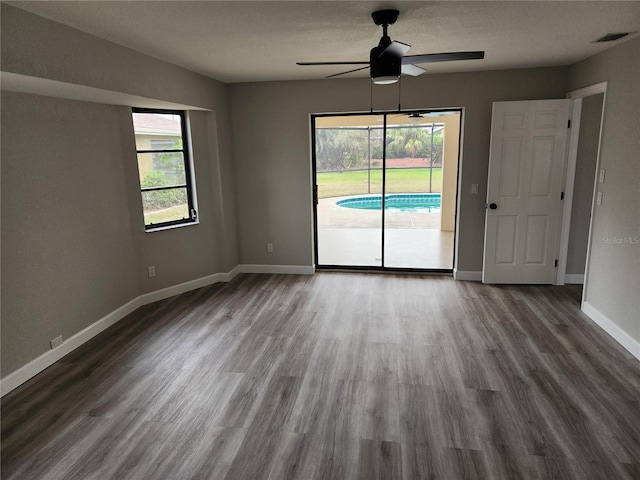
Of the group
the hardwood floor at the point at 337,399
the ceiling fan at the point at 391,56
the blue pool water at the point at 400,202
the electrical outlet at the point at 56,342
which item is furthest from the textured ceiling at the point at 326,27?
the blue pool water at the point at 400,202

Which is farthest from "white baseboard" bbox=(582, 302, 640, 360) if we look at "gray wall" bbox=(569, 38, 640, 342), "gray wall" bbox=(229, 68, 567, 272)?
"gray wall" bbox=(229, 68, 567, 272)

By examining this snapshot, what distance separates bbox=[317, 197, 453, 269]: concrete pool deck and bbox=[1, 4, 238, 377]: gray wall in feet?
7.97

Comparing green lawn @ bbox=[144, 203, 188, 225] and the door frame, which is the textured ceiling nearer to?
the door frame

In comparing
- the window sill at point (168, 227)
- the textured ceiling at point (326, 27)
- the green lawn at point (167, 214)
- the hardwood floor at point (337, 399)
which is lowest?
the hardwood floor at point (337, 399)

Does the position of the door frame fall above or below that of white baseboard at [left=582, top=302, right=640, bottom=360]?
above

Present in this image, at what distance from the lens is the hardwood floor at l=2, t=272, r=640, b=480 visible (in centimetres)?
213

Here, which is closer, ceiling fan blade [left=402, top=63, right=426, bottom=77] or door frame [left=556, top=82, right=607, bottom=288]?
ceiling fan blade [left=402, top=63, right=426, bottom=77]

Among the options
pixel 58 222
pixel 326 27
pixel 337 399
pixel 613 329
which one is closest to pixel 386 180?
pixel 326 27

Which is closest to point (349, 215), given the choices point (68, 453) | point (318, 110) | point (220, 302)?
point (318, 110)

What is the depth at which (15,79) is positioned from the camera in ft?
8.05

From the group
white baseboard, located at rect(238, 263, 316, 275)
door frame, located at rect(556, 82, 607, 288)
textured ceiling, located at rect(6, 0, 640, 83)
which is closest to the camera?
textured ceiling, located at rect(6, 0, 640, 83)

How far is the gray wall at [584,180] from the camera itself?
444 cm

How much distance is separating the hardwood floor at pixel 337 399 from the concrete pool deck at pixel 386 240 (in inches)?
69.1

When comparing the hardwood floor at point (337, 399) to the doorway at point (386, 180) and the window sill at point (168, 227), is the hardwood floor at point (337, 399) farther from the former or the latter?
the doorway at point (386, 180)
